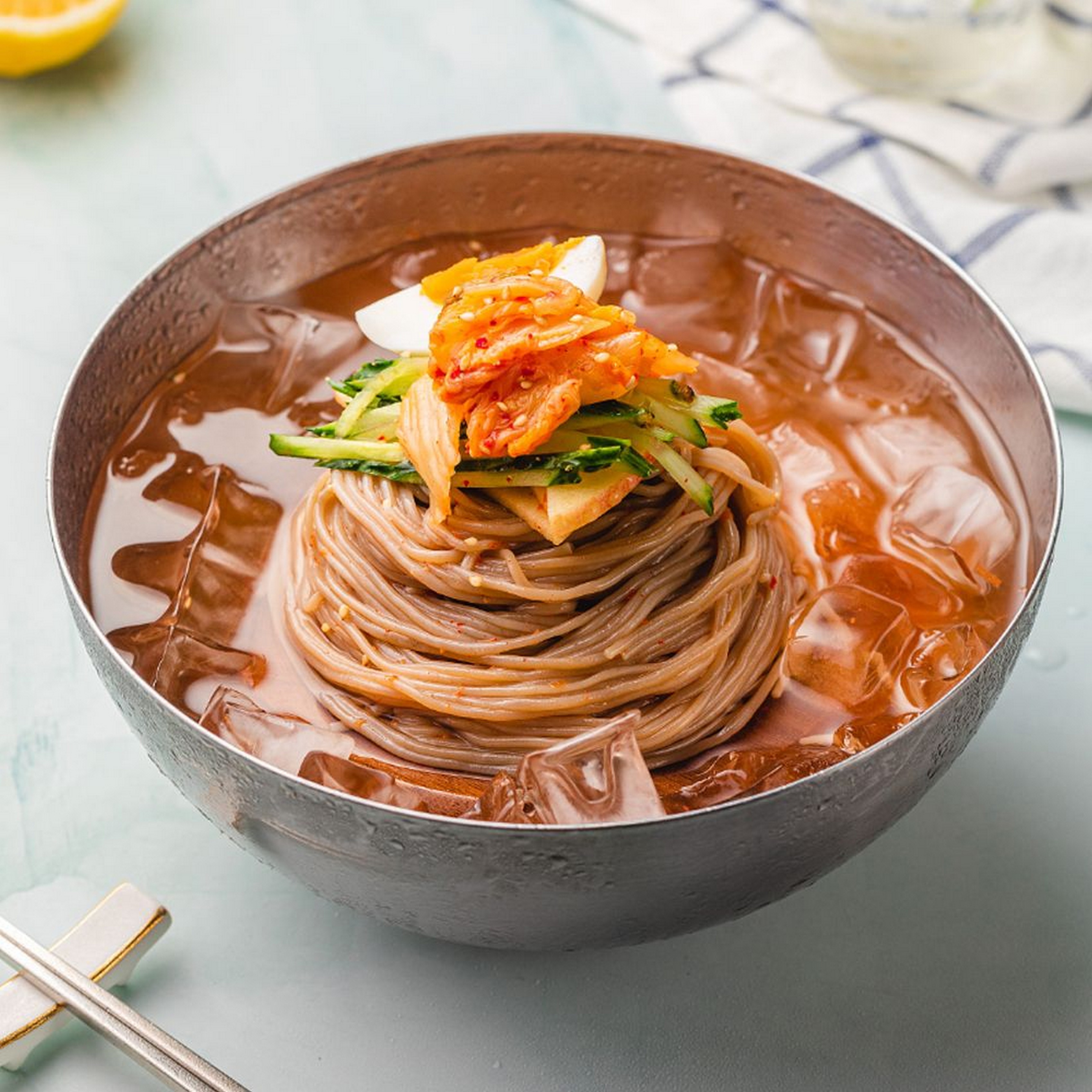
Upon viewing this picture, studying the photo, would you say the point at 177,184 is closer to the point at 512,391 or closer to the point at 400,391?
the point at 400,391

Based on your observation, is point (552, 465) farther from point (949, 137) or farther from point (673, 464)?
point (949, 137)

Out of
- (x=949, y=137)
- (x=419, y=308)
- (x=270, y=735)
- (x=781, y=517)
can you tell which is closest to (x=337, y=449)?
(x=419, y=308)

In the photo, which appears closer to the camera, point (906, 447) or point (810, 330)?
point (906, 447)

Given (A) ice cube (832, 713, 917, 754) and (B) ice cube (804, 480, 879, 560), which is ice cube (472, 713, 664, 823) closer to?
(A) ice cube (832, 713, 917, 754)

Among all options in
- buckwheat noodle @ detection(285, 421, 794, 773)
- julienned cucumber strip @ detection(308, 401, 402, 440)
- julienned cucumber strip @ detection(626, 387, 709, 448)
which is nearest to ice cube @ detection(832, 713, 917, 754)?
buckwheat noodle @ detection(285, 421, 794, 773)

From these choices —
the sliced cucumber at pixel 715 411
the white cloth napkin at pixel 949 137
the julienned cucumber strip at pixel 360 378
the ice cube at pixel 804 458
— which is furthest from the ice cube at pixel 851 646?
the white cloth napkin at pixel 949 137

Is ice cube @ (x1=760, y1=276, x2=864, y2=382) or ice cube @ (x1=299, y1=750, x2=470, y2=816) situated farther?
ice cube @ (x1=760, y1=276, x2=864, y2=382)
